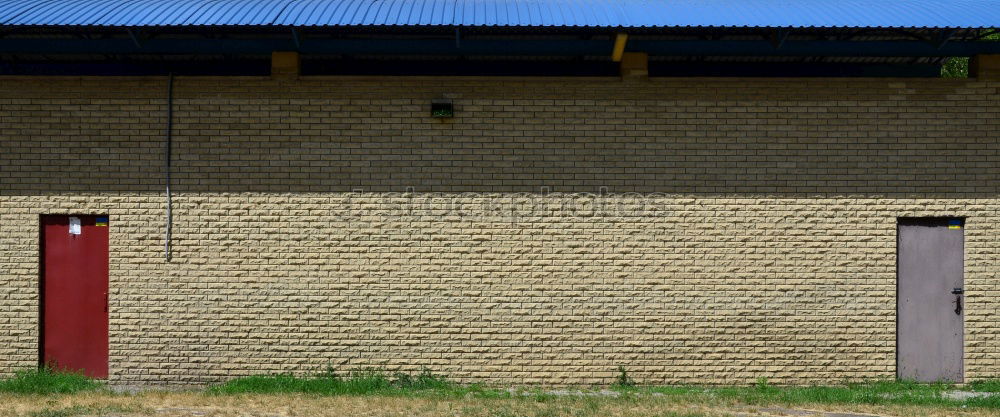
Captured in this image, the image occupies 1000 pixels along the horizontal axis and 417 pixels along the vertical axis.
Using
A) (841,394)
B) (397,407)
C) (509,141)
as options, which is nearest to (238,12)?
(509,141)

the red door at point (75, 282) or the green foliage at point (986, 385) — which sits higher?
the red door at point (75, 282)

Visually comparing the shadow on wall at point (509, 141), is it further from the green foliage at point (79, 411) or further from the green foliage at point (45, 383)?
the green foliage at point (79, 411)

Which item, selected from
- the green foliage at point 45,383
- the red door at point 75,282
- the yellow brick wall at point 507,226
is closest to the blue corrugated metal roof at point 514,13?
the yellow brick wall at point 507,226

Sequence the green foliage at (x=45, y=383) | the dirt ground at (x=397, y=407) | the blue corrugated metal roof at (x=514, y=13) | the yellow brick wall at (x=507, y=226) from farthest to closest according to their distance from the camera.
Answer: the yellow brick wall at (x=507, y=226)
the green foliage at (x=45, y=383)
the blue corrugated metal roof at (x=514, y=13)
the dirt ground at (x=397, y=407)

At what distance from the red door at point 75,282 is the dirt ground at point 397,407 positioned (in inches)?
37.7

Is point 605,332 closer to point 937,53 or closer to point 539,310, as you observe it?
point 539,310

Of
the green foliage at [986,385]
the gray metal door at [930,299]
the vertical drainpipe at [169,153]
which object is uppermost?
the vertical drainpipe at [169,153]

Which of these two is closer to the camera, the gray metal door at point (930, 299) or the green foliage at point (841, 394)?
the green foliage at point (841, 394)

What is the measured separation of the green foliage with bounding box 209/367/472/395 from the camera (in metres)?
9.49

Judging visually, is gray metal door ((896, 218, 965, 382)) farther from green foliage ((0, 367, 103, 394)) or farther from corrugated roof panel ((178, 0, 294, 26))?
green foliage ((0, 367, 103, 394))

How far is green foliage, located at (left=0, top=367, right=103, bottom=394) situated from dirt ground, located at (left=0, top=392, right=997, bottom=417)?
0.80 ft

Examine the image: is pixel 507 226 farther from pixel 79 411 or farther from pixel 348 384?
pixel 79 411

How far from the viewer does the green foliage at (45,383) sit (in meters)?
9.45

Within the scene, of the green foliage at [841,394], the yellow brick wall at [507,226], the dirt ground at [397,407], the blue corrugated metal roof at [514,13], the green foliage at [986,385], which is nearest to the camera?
the dirt ground at [397,407]
